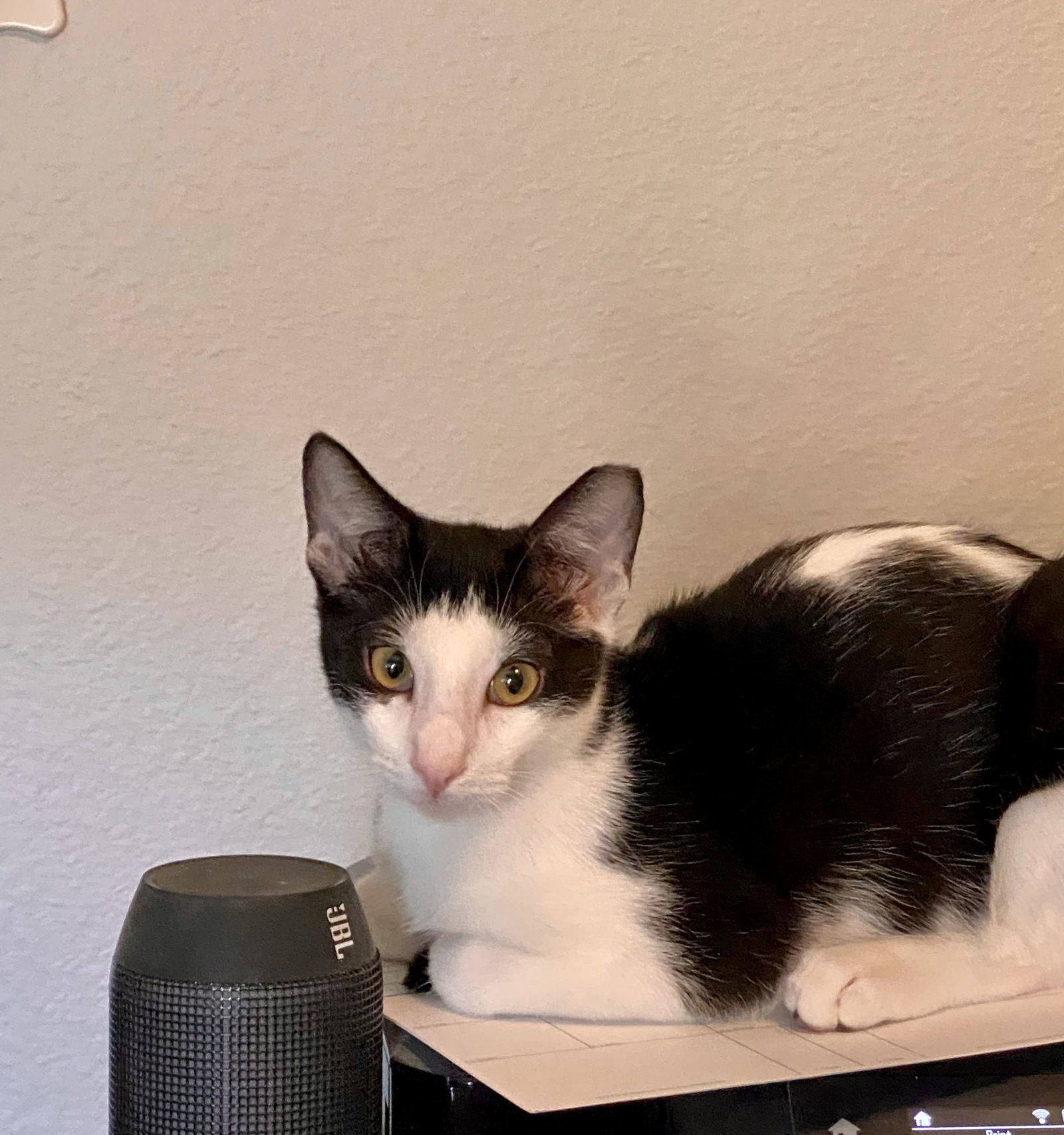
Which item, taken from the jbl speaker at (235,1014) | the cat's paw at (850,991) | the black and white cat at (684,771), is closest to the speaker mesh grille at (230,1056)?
the jbl speaker at (235,1014)

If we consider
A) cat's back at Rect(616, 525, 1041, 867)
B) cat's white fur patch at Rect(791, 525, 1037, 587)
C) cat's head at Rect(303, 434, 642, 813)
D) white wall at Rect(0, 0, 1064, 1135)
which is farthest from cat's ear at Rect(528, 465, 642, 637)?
white wall at Rect(0, 0, 1064, 1135)

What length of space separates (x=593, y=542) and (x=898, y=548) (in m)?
0.31

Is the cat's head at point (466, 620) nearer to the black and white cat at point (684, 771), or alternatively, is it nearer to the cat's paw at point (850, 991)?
the black and white cat at point (684, 771)

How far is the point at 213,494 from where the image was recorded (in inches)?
46.2

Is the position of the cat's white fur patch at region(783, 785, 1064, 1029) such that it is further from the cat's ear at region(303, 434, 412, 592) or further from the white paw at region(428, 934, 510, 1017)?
the cat's ear at region(303, 434, 412, 592)

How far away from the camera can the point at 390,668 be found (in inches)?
34.3

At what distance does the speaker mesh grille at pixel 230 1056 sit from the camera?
61 centimetres

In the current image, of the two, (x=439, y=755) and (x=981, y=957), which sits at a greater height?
(x=439, y=755)

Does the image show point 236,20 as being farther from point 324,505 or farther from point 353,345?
point 324,505

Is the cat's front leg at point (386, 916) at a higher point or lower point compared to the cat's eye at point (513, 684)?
lower

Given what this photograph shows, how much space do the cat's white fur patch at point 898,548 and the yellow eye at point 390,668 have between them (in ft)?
1.26

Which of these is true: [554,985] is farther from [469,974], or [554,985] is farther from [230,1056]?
[230,1056]

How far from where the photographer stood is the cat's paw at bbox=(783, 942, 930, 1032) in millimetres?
813

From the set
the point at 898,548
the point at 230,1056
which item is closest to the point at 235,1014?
the point at 230,1056
